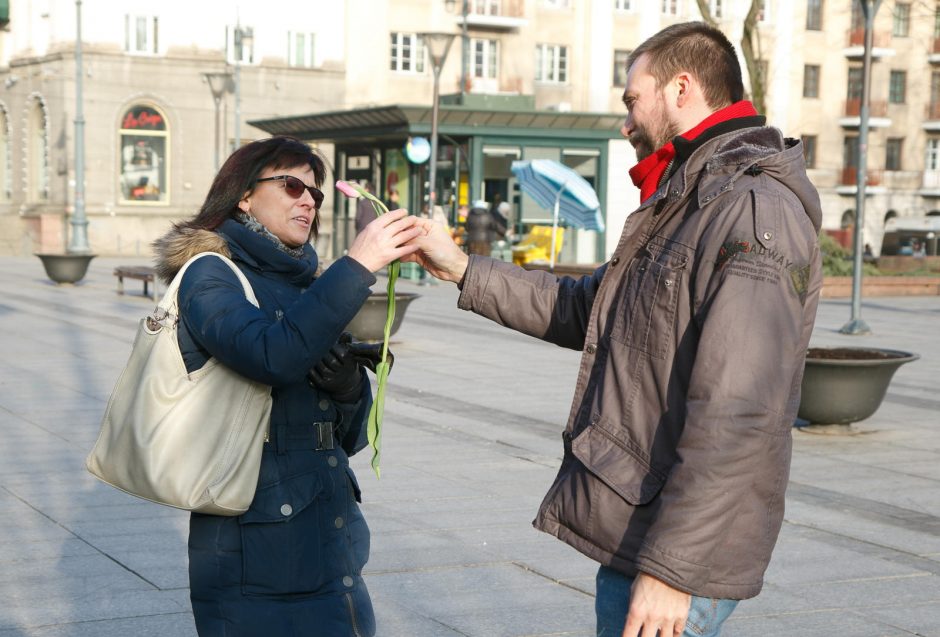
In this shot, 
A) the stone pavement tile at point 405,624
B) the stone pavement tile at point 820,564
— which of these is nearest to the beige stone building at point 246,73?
the stone pavement tile at point 820,564

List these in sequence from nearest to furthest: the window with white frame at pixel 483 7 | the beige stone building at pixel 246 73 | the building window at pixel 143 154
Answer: the beige stone building at pixel 246 73
the building window at pixel 143 154
the window with white frame at pixel 483 7

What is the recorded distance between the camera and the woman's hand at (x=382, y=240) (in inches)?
124

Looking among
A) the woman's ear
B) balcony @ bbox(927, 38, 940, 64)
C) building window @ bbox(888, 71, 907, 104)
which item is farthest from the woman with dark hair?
balcony @ bbox(927, 38, 940, 64)

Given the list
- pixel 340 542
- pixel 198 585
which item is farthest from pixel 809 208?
pixel 198 585

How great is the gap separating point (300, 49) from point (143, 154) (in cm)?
Answer: 660

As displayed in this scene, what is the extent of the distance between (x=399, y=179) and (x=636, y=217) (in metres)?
30.1

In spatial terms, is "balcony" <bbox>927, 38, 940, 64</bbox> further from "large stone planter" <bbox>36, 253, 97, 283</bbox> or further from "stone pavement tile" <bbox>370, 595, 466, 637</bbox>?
"stone pavement tile" <bbox>370, 595, 466, 637</bbox>

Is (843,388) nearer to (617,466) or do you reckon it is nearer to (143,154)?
(617,466)

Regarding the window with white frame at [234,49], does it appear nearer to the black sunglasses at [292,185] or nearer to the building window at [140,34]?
the building window at [140,34]

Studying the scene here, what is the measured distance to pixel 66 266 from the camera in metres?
23.9

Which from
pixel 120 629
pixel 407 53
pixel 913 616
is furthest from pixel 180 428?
pixel 407 53

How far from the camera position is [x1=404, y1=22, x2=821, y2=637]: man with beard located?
252cm

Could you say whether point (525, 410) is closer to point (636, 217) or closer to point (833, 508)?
point (833, 508)

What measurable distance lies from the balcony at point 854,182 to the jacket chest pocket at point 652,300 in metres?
54.0
